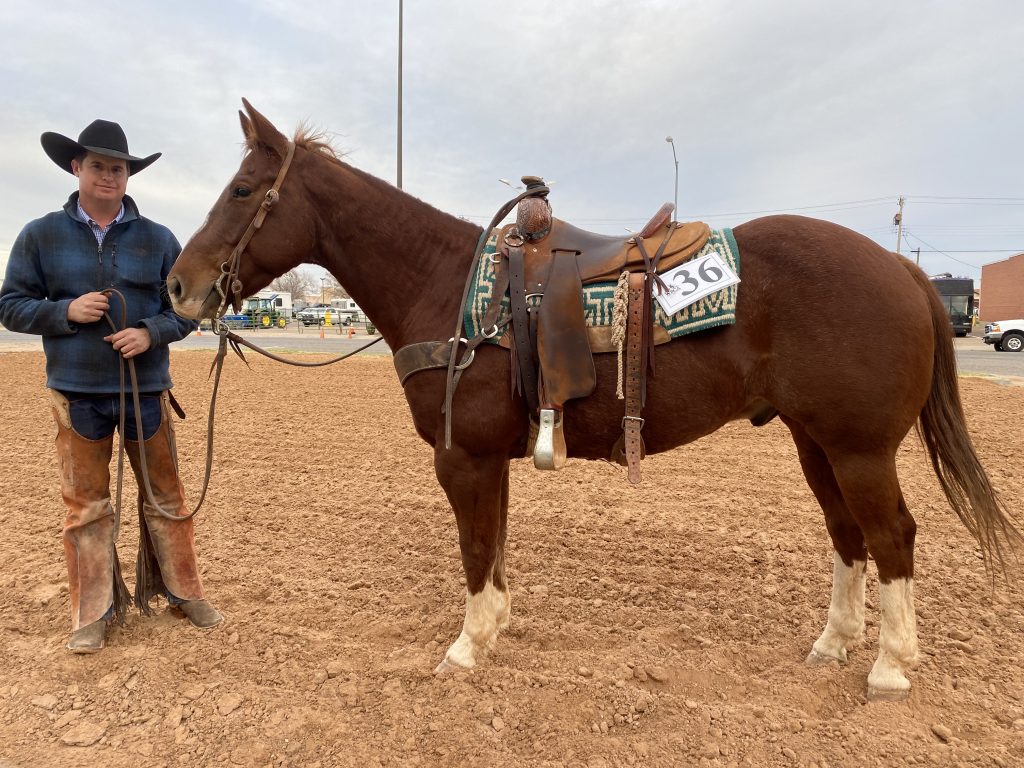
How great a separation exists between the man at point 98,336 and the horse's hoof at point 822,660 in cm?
306

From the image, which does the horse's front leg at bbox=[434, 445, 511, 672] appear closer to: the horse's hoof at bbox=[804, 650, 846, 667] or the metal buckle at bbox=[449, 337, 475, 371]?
the metal buckle at bbox=[449, 337, 475, 371]

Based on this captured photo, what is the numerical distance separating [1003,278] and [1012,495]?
52905mm

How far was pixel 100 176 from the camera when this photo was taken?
9.15 feet

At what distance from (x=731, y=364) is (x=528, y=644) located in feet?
5.69

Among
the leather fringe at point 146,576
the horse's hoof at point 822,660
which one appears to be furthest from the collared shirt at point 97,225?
the horse's hoof at point 822,660

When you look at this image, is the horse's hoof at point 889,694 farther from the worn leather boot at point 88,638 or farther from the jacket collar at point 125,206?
the jacket collar at point 125,206

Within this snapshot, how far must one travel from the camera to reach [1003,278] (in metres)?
44.3

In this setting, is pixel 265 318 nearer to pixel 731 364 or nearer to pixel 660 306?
pixel 660 306

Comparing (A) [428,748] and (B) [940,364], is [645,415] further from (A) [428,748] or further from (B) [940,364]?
(A) [428,748]

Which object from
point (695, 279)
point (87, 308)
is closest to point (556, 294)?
point (695, 279)

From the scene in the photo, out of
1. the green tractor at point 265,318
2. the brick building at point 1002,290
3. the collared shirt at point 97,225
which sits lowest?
the collared shirt at point 97,225

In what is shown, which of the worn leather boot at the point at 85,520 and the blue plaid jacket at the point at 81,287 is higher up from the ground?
the blue plaid jacket at the point at 81,287

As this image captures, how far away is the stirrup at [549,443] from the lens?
7.91ft

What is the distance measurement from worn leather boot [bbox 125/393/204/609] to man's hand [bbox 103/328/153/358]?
0.41m
